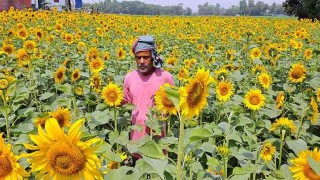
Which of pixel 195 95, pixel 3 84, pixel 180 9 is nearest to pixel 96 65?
pixel 3 84

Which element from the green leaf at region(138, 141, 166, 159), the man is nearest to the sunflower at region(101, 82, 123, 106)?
the man

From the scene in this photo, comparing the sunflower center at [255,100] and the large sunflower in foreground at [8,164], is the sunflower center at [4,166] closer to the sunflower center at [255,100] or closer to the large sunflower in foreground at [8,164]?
the large sunflower in foreground at [8,164]

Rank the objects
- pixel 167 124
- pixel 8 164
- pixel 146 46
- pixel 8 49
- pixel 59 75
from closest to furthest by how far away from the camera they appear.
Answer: pixel 8 164, pixel 146 46, pixel 167 124, pixel 59 75, pixel 8 49

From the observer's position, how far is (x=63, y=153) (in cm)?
107

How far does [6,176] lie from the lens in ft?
3.91

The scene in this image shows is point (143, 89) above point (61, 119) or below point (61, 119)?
below

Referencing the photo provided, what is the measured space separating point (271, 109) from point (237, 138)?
115cm

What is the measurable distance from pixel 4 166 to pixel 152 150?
0.44m

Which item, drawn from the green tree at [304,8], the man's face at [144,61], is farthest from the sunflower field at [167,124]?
the green tree at [304,8]

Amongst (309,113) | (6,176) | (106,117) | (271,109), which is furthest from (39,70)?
(6,176)

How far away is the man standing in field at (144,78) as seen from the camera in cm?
301

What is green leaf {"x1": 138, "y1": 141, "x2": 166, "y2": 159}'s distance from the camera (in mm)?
1195

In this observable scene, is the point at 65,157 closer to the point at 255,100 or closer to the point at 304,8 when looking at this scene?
the point at 255,100

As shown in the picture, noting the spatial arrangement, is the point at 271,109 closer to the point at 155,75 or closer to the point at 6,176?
the point at 155,75
